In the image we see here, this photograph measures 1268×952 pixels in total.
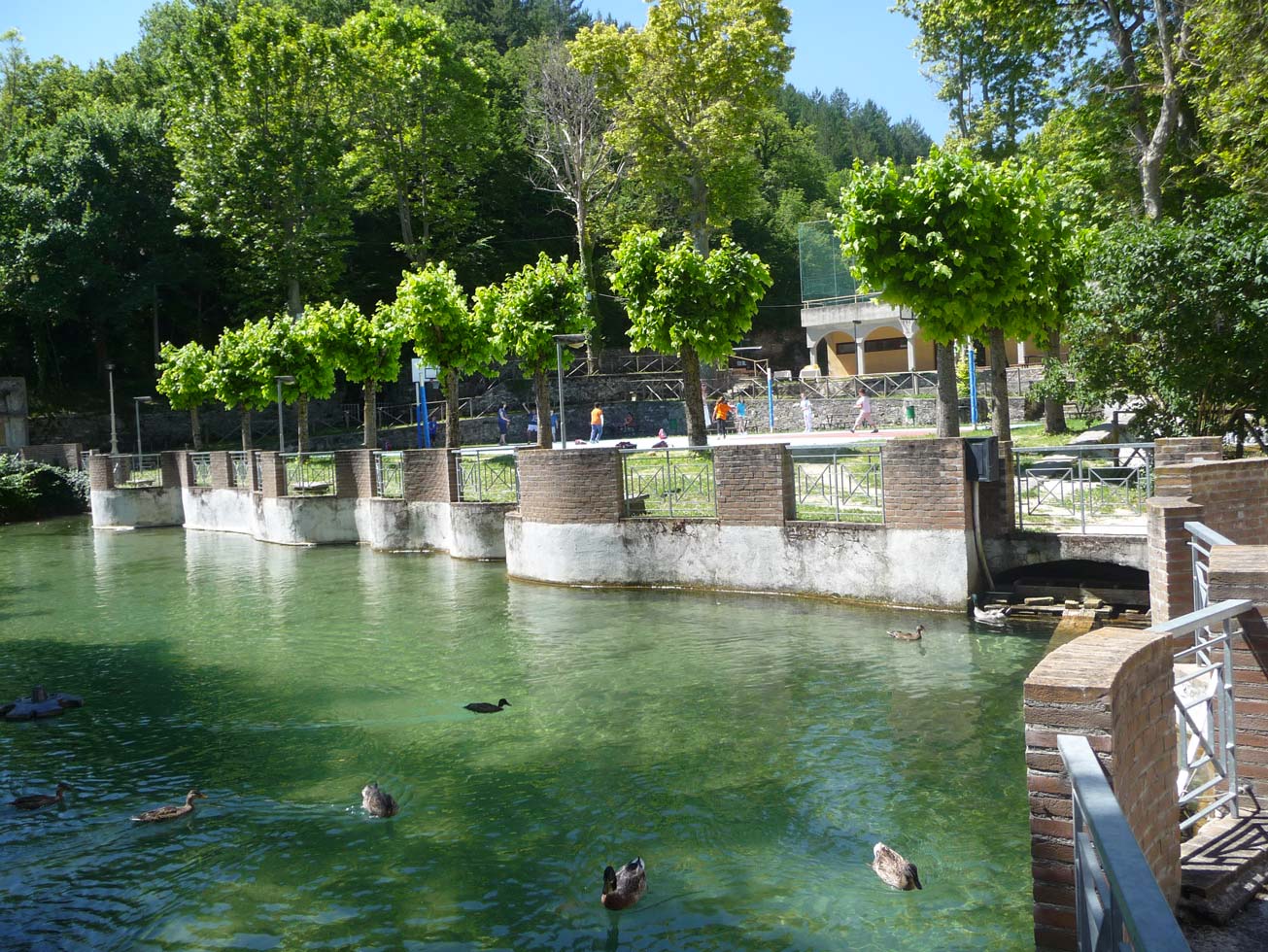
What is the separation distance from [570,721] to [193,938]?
444 cm

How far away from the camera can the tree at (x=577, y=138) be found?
4500 centimetres

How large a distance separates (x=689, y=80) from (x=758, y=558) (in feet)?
93.2

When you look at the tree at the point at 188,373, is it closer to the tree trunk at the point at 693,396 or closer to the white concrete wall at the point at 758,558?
→ the tree trunk at the point at 693,396

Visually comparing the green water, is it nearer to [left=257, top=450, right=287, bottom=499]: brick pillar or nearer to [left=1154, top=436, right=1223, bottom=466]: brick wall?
[left=1154, top=436, right=1223, bottom=466]: brick wall

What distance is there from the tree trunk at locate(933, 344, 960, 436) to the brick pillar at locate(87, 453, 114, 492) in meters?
22.9

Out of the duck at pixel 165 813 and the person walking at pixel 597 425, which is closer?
the duck at pixel 165 813

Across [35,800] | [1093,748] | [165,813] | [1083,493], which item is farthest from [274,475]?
[1093,748]

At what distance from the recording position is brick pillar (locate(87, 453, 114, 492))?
101ft

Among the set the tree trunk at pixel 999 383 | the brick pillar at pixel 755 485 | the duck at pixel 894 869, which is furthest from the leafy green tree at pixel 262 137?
the duck at pixel 894 869

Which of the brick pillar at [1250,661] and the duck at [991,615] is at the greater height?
the brick pillar at [1250,661]

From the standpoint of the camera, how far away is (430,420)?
1672 inches

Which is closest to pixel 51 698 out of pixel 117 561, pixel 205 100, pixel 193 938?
pixel 193 938

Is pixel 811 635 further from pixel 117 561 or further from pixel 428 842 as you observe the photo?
pixel 117 561

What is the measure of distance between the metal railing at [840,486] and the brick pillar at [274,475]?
13682mm
